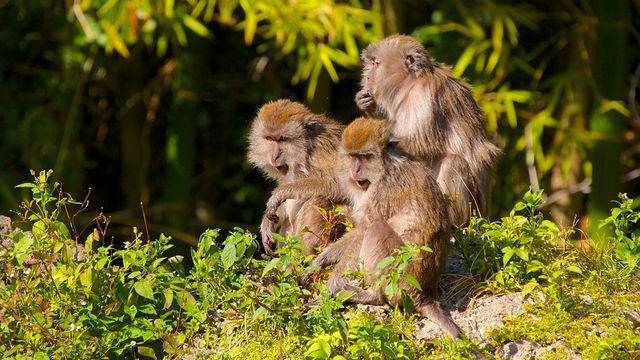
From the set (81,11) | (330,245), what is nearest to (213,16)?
(81,11)

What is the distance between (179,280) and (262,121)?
5.76 ft

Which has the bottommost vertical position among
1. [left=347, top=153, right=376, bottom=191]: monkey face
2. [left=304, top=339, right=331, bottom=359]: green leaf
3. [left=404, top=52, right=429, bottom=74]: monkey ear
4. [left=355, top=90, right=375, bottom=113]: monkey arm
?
[left=304, top=339, right=331, bottom=359]: green leaf

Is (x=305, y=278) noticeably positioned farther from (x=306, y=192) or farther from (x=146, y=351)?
(x=146, y=351)

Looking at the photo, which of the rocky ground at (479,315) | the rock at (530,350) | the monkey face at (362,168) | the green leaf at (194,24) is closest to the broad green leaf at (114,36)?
the green leaf at (194,24)

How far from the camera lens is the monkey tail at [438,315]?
530 cm

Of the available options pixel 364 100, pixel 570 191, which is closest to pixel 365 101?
pixel 364 100

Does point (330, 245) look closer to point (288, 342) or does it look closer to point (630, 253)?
point (288, 342)

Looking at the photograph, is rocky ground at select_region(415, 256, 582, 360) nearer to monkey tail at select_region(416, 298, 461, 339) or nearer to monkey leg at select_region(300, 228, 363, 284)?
monkey tail at select_region(416, 298, 461, 339)

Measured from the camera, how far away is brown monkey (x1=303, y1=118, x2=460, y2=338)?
5453mm

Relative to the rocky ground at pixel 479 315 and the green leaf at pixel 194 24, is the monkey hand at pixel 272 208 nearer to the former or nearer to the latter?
the rocky ground at pixel 479 315

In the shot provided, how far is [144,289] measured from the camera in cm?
522

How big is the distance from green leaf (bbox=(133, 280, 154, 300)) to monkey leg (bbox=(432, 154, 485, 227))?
2365 millimetres

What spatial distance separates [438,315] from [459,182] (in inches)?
70.6

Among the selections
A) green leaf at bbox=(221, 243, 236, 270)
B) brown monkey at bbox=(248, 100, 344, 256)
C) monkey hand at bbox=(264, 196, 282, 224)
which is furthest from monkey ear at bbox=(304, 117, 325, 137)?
green leaf at bbox=(221, 243, 236, 270)
